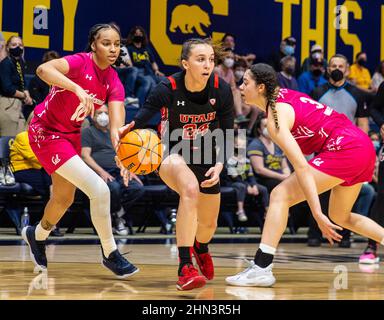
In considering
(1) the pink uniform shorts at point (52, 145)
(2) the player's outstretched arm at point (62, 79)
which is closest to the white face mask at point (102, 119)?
(1) the pink uniform shorts at point (52, 145)

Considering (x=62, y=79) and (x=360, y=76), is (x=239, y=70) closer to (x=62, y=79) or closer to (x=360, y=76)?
(x=360, y=76)

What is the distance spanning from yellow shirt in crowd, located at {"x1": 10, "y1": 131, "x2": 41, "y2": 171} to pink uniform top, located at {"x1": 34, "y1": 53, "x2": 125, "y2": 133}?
4.02m

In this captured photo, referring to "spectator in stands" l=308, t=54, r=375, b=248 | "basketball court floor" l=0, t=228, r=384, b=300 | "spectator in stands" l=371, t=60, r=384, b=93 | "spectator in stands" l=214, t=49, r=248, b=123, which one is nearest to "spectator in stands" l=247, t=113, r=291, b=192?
"spectator in stands" l=214, t=49, r=248, b=123

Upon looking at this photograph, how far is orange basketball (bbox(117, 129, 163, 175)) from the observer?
19.5 feet

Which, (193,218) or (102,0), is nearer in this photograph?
(193,218)

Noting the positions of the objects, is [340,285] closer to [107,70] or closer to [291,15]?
[107,70]

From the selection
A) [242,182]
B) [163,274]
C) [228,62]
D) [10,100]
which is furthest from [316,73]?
[163,274]

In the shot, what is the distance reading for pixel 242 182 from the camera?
1198 cm

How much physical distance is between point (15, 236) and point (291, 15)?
8.58m

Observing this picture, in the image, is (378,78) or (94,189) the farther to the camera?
(378,78)

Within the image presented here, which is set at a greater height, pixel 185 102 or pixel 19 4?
pixel 19 4

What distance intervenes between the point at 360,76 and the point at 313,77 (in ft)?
6.23

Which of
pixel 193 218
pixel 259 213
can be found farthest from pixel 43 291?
pixel 259 213
